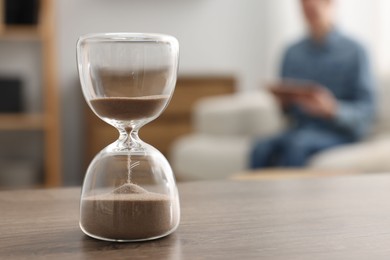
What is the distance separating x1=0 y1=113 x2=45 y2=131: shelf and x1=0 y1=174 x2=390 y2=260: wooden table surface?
2781 millimetres

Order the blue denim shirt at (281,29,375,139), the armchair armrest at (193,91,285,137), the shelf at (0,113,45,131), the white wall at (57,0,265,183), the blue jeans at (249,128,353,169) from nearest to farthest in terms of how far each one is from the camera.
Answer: the blue jeans at (249,128,353,169) < the blue denim shirt at (281,29,375,139) < the armchair armrest at (193,91,285,137) < the shelf at (0,113,45,131) < the white wall at (57,0,265,183)

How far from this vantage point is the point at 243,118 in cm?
318

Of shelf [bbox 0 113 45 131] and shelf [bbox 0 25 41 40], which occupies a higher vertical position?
shelf [bbox 0 25 41 40]

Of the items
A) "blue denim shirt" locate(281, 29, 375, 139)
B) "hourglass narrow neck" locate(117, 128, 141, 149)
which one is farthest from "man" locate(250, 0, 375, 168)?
"hourglass narrow neck" locate(117, 128, 141, 149)

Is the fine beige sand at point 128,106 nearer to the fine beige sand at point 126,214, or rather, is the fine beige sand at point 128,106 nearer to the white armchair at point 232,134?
the fine beige sand at point 126,214

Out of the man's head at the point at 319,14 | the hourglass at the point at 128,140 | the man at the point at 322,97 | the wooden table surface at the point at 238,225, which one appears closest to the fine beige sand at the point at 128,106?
the hourglass at the point at 128,140

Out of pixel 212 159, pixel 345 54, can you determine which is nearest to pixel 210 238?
pixel 212 159

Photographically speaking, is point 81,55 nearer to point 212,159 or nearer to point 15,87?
point 212,159

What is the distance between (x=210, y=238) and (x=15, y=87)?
322 cm

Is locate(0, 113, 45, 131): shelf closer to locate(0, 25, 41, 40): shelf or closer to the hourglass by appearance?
locate(0, 25, 41, 40): shelf

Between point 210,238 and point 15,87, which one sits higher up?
point 210,238

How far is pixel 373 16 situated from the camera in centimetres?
423

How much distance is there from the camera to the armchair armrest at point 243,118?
3160mm

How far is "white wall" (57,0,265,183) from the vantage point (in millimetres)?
4207
